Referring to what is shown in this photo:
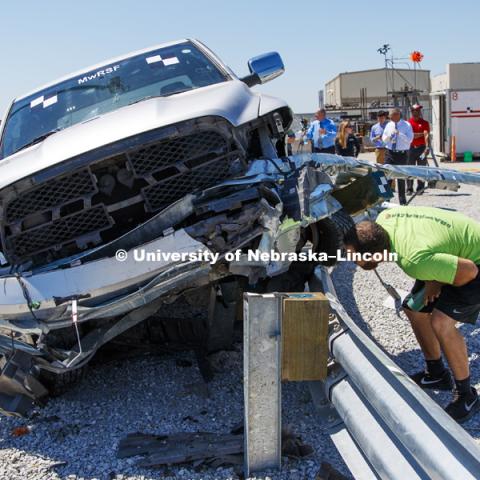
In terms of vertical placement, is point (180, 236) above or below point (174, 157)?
below

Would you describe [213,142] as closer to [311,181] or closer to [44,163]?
[311,181]

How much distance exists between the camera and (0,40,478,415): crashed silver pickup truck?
125 inches

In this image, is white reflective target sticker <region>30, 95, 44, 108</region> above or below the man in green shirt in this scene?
above

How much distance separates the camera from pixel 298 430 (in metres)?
3.23

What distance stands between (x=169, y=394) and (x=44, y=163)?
1713mm

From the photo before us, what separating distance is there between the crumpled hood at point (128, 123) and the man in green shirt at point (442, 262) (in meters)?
1.11

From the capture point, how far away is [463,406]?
3.25 meters

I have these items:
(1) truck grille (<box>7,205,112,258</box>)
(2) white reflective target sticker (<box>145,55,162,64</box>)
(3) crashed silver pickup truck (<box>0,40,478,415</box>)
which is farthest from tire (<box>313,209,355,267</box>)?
(2) white reflective target sticker (<box>145,55,162,64</box>)

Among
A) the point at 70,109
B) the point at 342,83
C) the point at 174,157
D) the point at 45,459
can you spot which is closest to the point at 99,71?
the point at 70,109

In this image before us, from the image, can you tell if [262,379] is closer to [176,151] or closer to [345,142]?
[176,151]

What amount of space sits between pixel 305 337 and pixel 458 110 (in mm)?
16846

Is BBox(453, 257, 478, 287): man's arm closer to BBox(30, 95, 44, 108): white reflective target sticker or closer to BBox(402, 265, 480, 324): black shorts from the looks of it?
BBox(402, 265, 480, 324): black shorts

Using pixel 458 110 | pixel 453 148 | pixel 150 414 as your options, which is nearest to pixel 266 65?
pixel 150 414

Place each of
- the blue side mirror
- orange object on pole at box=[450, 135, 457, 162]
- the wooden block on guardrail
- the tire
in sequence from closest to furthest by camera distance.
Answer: the wooden block on guardrail
the tire
the blue side mirror
orange object on pole at box=[450, 135, 457, 162]
